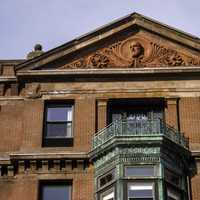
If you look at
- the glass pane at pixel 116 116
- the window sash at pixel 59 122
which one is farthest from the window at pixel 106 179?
the glass pane at pixel 116 116

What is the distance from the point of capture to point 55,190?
32969 mm

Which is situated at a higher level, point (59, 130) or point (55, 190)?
point (59, 130)

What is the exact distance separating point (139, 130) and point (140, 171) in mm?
1833

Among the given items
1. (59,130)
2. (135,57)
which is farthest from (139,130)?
(135,57)

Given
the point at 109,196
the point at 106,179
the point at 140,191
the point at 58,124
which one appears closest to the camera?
the point at 140,191

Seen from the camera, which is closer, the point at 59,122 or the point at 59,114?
the point at 59,122

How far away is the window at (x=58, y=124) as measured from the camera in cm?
3419

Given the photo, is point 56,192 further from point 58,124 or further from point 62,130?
point 58,124

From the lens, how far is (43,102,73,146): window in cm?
3419

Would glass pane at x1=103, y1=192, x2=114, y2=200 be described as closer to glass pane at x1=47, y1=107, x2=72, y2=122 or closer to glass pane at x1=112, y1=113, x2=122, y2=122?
glass pane at x1=112, y1=113, x2=122, y2=122

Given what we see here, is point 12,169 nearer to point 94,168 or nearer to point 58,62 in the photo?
point 94,168

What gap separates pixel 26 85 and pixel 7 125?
228 cm

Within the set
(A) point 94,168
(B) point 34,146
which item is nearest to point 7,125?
(B) point 34,146

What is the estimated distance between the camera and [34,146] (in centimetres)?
3384
